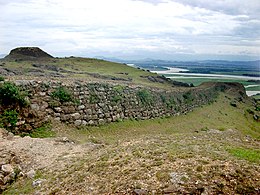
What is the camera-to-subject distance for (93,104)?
786 inches

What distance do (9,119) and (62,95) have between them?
3.84 metres

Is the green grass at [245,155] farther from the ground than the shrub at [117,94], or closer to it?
closer to it

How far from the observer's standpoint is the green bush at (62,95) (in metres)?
18.5

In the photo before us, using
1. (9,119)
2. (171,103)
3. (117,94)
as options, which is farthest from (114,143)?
(171,103)

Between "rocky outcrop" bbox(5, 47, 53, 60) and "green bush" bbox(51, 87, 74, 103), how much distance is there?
2989 centimetres

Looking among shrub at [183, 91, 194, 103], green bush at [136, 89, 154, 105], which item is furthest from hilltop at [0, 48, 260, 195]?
shrub at [183, 91, 194, 103]

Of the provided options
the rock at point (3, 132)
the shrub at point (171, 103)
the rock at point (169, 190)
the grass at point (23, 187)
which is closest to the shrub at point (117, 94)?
the shrub at point (171, 103)

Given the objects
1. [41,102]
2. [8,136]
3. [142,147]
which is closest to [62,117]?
[41,102]

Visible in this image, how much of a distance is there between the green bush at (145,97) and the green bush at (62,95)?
251 inches

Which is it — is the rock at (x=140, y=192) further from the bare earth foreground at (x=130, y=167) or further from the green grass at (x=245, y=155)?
the green grass at (x=245, y=155)

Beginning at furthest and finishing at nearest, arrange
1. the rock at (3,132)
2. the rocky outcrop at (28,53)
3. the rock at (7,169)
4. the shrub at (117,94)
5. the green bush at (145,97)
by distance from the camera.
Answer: the rocky outcrop at (28,53) → the green bush at (145,97) → the shrub at (117,94) → the rock at (3,132) → the rock at (7,169)

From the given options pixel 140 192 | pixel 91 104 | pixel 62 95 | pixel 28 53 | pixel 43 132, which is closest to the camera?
pixel 140 192

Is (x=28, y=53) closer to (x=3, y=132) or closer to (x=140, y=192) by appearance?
(x=3, y=132)

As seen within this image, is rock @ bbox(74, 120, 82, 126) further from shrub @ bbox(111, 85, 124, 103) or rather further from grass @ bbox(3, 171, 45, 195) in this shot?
grass @ bbox(3, 171, 45, 195)
